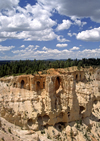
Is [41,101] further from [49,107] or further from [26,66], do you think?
[26,66]

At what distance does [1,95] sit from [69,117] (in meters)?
17.6

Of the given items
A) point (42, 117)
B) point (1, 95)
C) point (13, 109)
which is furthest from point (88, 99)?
point (1, 95)

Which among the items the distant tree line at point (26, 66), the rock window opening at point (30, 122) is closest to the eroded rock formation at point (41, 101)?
Answer: the rock window opening at point (30, 122)

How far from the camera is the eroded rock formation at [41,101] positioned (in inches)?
1137

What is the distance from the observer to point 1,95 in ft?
101

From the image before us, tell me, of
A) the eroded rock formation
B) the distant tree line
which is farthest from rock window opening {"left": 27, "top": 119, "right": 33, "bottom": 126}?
the distant tree line

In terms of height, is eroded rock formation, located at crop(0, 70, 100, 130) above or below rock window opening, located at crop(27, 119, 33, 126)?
above

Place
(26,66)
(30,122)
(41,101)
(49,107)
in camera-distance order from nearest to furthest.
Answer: (30,122)
(49,107)
(41,101)
(26,66)

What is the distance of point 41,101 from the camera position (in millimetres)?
32375

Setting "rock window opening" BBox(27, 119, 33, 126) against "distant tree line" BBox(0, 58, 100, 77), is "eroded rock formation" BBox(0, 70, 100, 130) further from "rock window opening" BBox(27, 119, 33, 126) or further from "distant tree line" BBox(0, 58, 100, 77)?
"distant tree line" BBox(0, 58, 100, 77)

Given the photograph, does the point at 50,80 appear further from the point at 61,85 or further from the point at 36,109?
the point at 36,109

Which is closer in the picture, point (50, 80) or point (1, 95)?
point (1, 95)

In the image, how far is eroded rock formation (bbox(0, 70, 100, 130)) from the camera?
2888cm

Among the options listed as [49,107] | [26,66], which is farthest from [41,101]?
[26,66]
